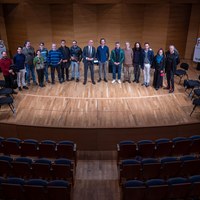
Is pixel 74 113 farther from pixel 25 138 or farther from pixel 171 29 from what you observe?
pixel 171 29

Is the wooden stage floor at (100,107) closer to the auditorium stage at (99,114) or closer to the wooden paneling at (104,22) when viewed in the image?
the auditorium stage at (99,114)

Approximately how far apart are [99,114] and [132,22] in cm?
609

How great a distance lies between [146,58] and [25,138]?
4.71 meters

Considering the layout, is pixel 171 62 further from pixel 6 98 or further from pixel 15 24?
pixel 15 24

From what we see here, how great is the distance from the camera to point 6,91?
8688 mm

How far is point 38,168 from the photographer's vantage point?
589 cm

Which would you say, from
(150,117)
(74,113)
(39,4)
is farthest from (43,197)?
(39,4)

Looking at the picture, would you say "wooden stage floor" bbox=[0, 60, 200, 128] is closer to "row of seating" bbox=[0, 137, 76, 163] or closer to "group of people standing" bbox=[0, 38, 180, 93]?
"group of people standing" bbox=[0, 38, 180, 93]

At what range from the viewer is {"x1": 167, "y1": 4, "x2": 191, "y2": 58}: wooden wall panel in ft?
40.7

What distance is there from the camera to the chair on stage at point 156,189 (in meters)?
5.25

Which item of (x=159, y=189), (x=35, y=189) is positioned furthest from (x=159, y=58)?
(x=35, y=189)

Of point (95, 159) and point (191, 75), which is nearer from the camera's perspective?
point (95, 159)

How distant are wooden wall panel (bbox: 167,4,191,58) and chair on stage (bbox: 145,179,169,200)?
8.83 metres

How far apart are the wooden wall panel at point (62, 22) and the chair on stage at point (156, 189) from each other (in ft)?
29.4
